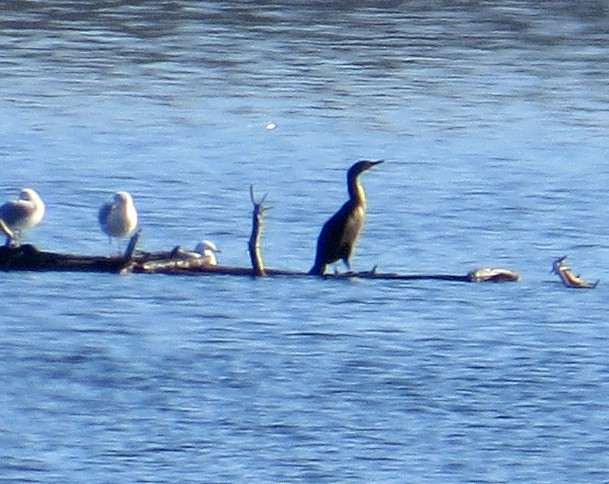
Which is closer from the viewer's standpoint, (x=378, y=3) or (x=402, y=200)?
(x=402, y=200)

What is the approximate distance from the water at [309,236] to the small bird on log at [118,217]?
0.45 meters

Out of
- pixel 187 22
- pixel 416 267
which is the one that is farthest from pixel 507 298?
pixel 187 22

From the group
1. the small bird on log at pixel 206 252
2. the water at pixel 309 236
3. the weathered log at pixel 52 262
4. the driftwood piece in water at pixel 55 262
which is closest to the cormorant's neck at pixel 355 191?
the water at pixel 309 236

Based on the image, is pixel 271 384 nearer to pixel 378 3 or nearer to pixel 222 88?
pixel 222 88

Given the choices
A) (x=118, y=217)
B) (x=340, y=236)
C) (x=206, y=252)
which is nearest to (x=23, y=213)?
(x=118, y=217)

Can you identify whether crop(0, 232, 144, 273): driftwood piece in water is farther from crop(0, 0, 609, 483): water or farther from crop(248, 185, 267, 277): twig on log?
crop(248, 185, 267, 277): twig on log

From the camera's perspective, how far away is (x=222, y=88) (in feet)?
74.3

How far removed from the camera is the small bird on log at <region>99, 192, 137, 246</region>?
48.7 ft

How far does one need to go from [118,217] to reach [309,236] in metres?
1.56

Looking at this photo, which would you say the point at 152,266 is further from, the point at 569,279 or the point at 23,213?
the point at 569,279

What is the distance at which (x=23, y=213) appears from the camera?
1499cm

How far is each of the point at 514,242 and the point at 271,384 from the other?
14.6 feet

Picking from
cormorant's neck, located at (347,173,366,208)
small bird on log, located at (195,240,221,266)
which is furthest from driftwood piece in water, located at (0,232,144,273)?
cormorant's neck, located at (347,173,366,208)

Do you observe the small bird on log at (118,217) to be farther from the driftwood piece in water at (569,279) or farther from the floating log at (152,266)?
the driftwood piece in water at (569,279)
